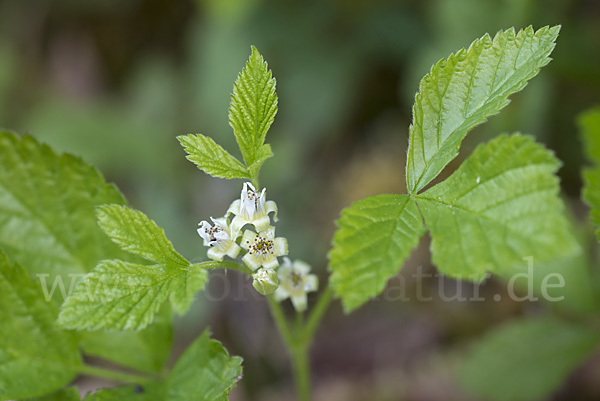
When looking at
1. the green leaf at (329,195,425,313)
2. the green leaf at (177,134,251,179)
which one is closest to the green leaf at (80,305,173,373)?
the green leaf at (177,134,251,179)

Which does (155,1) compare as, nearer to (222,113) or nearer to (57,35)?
(57,35)

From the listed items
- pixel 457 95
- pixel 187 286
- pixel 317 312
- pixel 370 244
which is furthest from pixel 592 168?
pixel 187 286

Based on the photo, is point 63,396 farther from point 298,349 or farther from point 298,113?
point 298,113

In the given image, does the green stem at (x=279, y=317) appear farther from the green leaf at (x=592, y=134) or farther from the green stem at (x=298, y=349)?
the green leaf at (x=592, y=134)

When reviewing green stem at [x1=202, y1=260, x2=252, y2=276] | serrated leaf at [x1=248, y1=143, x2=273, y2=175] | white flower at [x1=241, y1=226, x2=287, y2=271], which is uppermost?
serrated leaf at [x1=248, y1=143, x2=273, y2=175]

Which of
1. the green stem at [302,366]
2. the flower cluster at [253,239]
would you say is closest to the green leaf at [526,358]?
the green stem at [302,366]

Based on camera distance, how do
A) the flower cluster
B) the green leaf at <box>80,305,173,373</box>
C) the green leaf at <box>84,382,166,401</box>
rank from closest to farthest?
the flower cluster, the green leaf at <box>84,382,166,401</box>, the green leaf at <box>80,305,173,373</box>

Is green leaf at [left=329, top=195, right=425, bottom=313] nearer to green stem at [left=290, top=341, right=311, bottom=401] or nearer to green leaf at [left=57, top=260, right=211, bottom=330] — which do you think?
green leaf at [left=57, top=260, right=211, bottom=330]
